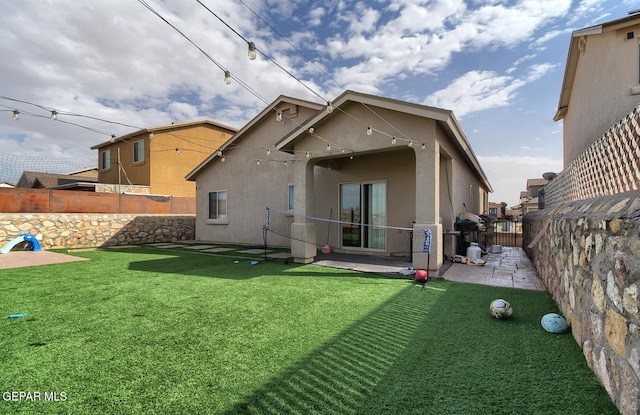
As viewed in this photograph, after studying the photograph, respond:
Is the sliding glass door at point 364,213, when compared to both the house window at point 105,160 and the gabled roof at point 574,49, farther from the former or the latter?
the house window at point 105,160

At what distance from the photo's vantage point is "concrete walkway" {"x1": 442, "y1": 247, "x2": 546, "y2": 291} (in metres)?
5.40

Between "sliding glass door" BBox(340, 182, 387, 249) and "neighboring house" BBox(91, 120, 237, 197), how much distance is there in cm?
1255

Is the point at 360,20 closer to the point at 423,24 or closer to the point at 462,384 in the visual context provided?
the point at 423,24

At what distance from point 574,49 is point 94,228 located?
18.7 m

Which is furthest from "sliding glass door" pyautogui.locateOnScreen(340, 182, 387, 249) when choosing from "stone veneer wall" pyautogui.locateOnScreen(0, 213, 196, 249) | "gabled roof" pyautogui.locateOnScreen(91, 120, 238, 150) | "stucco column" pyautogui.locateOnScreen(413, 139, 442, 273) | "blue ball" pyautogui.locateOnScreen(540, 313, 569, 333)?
"gabled roof" pyautogui.locateOnScreen(91, 120, 238, 150)

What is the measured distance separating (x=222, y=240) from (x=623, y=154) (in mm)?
12841

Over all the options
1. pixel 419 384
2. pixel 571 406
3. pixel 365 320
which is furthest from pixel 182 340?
pixel 571 406

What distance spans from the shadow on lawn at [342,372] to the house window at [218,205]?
35.3ft

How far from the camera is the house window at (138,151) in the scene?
61.3ft

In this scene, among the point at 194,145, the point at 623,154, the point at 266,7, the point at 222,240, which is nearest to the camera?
the point at 623,154

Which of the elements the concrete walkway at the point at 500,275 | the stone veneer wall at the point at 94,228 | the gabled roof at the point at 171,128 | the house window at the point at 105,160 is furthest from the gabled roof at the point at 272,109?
the house window at the point at 105,160

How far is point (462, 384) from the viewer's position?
2230 millimetres

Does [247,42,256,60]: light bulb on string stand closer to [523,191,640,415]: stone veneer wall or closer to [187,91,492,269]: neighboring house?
[187,91,492,269]: neighboring house

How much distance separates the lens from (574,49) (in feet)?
31.1
